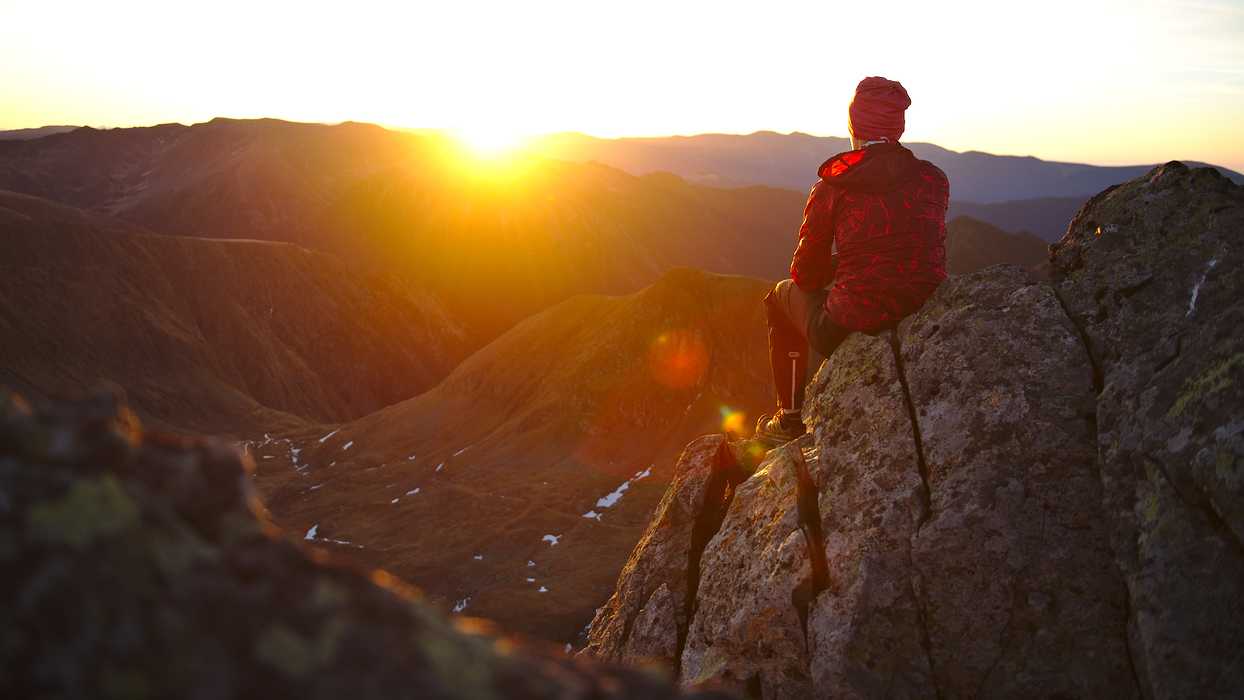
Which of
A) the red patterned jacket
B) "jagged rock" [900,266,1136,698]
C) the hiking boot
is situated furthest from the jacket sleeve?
the hiking boot

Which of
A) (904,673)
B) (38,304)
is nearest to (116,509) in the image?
(904,673)

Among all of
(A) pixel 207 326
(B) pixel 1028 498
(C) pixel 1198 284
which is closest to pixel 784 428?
(B) pixel 1028 498

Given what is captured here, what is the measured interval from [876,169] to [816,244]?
0.75 metres

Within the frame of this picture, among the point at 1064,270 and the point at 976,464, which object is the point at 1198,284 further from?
the point at 976,464

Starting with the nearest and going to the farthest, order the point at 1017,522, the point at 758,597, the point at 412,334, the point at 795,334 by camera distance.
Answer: the point at 1017,522, the point at 758,597, the point at 795,334, the point at 412,334

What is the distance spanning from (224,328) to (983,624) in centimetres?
6458

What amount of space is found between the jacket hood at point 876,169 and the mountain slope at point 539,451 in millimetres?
17761

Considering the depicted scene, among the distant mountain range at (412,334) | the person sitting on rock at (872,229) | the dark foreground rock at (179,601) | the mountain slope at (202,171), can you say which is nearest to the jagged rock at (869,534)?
the person sitting on rock at (872,229)

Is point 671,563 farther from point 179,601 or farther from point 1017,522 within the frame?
point 179,601

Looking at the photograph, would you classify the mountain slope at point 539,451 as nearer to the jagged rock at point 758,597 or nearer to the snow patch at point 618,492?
the snow patch at point 618,492

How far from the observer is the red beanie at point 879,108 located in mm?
5156

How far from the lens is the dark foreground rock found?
4.61ft

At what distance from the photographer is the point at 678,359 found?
1489 inches

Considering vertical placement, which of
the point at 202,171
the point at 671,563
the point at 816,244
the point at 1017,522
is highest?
the point at 202,171
